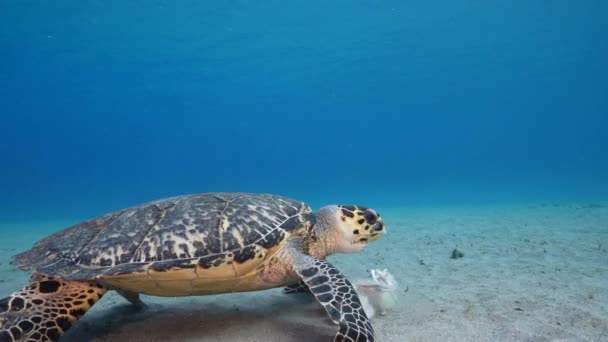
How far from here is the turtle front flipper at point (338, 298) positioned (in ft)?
8.30

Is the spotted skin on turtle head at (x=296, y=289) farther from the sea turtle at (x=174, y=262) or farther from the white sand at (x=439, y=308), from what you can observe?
the sea turtle at (x=174, y=262)

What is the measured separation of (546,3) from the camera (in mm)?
35250

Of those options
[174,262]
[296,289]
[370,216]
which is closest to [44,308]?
[174,262]

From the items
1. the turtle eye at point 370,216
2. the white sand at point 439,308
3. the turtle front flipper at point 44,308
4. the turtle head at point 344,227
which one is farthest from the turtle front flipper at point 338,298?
the turtle front flipper at point 44,308

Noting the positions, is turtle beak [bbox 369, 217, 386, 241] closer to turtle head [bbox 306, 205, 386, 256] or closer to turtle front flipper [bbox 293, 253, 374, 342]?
turtle head [bbox 306, 205, 386, 256]

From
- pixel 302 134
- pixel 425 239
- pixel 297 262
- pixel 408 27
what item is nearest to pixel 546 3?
pixel 408 27

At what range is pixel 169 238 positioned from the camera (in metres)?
3.10

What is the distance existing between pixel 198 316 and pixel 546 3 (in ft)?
148

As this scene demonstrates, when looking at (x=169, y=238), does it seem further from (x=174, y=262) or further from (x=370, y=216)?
(x=370, y=216)

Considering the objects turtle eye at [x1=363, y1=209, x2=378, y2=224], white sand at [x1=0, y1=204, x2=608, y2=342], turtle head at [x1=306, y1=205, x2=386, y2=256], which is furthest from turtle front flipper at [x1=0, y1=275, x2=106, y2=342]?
turtle eye at [x1=363, y1=209, x2=378, y2=224]

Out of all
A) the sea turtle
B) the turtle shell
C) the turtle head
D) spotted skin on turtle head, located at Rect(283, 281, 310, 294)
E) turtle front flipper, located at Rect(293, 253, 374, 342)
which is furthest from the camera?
spotted skin on turtle head, located at Rect(283, 281, 310, 294)

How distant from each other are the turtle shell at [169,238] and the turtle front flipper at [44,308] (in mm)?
145

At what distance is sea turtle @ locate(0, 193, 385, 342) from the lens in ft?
9.04

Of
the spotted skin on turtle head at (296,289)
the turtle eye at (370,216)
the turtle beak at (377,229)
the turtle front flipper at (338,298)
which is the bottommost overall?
the spotted skin on turtle head at (296,289)
